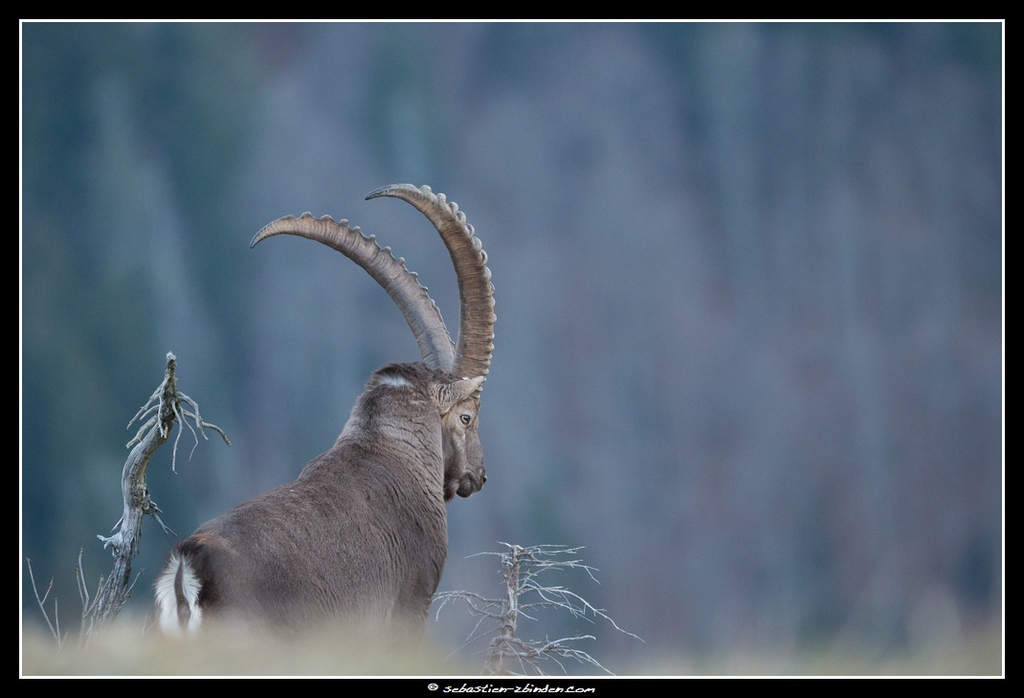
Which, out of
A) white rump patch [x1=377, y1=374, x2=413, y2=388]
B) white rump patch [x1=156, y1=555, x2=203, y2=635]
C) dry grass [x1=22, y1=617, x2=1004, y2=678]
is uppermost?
Answer: white rump patch [x1=377, y1=374, x2=413, y2=388]

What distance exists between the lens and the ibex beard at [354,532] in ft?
17.9

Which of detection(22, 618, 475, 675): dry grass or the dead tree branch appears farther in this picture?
the dead tree branch

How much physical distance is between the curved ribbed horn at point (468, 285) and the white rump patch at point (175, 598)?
2.98 m

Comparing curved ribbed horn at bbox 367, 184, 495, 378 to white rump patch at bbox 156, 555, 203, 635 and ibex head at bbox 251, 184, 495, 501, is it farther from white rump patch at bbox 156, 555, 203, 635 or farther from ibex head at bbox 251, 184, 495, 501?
white rump patch at bbox 156, 555, 203, 635

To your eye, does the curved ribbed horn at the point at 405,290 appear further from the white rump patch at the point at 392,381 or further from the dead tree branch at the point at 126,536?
the dead tree branch at the point at 126,536

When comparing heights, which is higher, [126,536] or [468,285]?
[468,285]

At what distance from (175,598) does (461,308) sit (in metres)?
3.31

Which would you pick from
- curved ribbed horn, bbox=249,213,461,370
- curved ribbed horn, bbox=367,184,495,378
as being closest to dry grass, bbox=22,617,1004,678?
curved ribbed horn, bbox=367,184,495,378

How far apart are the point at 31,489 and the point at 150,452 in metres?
12.1

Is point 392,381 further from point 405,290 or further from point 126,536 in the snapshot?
point 126,536

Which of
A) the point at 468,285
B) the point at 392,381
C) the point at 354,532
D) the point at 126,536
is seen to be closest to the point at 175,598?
the point at 354,532

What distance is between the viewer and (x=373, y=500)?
696cm

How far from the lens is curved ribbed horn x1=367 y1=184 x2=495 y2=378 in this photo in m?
7.64

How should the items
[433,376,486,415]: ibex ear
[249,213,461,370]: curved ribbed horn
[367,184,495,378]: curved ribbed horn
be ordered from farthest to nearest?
[249,213,461,370]: curved ribbed horn, [433,376,486,415]: ibex ear, [367,184,495,378]: curved ribbed horn
